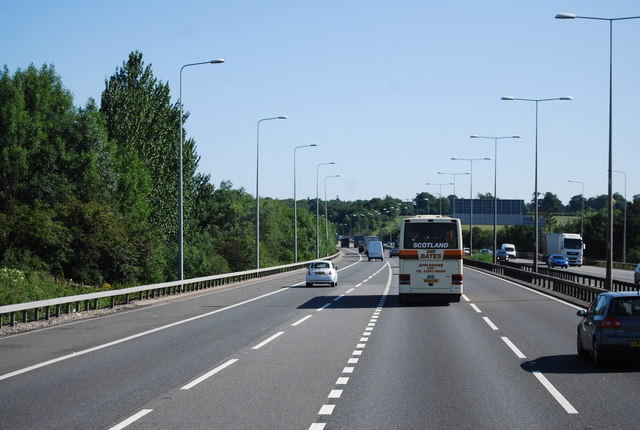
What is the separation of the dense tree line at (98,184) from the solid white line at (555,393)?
37.3 m

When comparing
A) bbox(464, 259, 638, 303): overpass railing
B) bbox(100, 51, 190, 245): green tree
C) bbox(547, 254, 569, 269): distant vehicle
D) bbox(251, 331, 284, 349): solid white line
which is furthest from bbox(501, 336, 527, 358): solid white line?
bbox(547, 254, 569, 269): distant vehicle

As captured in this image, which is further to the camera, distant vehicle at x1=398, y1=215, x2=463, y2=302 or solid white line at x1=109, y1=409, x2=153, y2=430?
distant vehicle at x1=398, y1=215, x2=463, y2=302

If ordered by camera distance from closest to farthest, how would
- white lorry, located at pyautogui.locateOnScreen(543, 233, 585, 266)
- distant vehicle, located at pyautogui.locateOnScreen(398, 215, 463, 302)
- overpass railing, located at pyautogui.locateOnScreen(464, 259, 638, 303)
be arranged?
distant vehicle, located at pyautogui.locateOnScreen(398, 215, 463, 302), overpass railing, located at pyautogui.locateOnScreen(464, 259, 638, 303), white lorry, located at pyautogui.locateOnScreen(543, 233, 585, 266)

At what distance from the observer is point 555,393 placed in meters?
11.3

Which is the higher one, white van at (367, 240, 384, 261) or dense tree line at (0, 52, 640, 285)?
dense tree line at (0, 52, 640, 285)

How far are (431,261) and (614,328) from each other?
53.2 ft

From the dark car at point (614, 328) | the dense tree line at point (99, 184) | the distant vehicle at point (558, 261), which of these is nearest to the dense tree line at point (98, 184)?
the dense tree line at point (99, 184)

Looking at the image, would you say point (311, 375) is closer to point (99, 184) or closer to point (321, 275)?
point (321, 275)

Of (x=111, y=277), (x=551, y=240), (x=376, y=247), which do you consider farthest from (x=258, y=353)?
(x=376, y=247)

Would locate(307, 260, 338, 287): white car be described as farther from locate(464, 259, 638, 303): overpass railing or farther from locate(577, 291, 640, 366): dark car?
locate(577, 291, 640, 366): dark car

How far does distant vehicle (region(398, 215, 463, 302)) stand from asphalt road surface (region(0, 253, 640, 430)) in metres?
5.00

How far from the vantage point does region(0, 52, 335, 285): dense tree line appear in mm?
50438

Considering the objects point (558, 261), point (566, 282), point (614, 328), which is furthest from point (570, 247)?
point (614, 328)

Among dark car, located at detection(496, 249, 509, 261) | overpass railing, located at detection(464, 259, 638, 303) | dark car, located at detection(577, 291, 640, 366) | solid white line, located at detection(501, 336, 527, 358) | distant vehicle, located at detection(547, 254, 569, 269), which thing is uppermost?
dark car, located at detection(577, 291, 640, 366)
